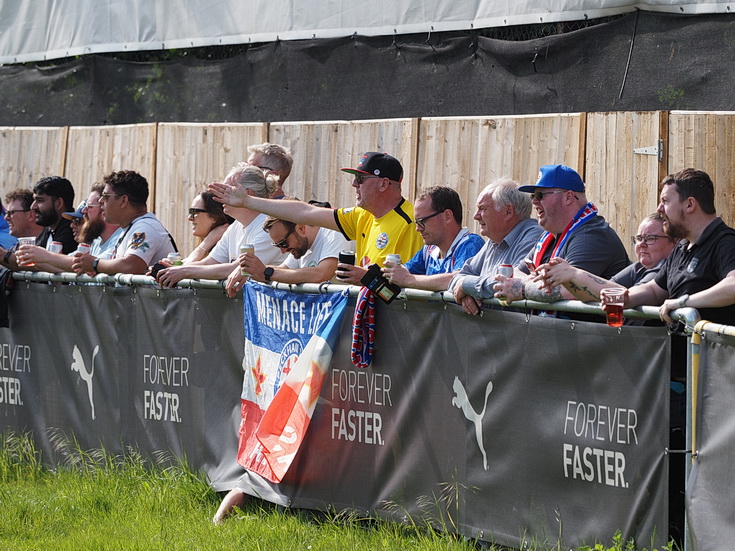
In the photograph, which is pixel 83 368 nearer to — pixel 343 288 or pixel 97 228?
pixel 97 228

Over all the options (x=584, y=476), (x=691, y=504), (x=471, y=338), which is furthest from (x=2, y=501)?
(x=691, y=504)

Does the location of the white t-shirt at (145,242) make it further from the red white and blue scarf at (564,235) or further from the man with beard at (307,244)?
the red white and blue scarf at (564,235)

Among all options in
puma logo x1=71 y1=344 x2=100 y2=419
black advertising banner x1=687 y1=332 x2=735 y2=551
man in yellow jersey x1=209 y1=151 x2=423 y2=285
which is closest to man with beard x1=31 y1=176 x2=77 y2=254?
puma logo x1=71 y1=344 x2=100 y2=419

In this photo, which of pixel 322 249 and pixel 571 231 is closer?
pixel 571 231

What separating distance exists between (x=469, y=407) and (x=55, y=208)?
18.3 feet

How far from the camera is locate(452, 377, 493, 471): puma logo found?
18.2 feet

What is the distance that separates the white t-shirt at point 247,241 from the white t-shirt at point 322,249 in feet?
0.69

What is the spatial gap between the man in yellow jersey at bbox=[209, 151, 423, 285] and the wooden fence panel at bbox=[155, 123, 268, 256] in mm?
4848

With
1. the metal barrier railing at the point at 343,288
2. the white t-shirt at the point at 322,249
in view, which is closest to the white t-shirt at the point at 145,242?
A: the metal barrier railing at the point at 343,288

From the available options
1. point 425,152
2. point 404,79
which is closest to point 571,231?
point 425,152

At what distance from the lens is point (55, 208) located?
32.6ft

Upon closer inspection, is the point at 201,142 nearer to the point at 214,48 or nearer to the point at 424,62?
the point at 214,48

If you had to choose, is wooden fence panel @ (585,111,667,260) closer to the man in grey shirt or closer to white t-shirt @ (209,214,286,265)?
the man in grey shirt

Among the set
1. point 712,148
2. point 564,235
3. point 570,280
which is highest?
point 712,148
